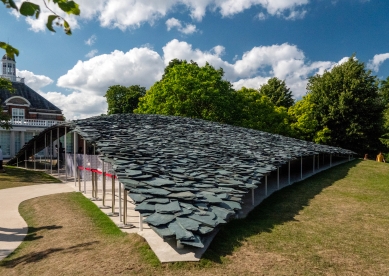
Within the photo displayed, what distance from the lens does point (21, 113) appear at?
36.6m

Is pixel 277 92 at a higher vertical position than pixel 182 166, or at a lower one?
higher

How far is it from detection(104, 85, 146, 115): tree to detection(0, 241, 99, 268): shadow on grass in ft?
146

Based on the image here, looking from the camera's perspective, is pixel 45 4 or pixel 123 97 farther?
pixel 123 97

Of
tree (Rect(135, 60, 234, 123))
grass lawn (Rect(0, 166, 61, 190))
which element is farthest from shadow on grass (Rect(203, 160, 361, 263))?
tree (Rect(135, 60, 234, 123))

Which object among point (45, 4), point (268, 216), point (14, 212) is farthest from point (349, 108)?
point (45, 4)

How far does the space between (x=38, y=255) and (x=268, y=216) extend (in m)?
5.88

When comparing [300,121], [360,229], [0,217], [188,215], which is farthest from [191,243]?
[300,121]

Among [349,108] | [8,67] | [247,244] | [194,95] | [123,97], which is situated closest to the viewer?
[247,244]

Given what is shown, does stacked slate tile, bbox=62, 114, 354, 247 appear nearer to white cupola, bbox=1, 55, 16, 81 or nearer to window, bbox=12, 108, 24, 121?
window, bbox=12, 108, 24, 121

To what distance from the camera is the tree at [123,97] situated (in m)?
49.9

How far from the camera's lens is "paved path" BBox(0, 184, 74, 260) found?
7059 mm

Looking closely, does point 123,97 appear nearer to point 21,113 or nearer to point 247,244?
point 21,113

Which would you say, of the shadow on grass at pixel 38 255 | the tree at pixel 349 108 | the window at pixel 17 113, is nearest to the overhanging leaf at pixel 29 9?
the shadow on grass at pixel 38 255

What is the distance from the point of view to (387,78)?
143 ft
